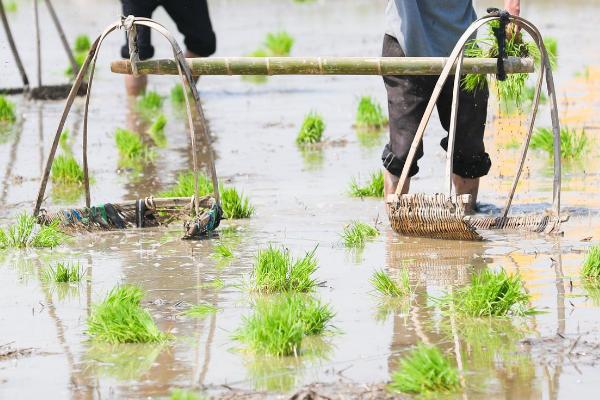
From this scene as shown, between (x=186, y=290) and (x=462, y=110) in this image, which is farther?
(x=462, y=110)

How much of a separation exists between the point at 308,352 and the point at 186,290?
1.06m

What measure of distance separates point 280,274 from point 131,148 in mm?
3994

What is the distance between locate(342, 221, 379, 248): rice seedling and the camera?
20.7ft

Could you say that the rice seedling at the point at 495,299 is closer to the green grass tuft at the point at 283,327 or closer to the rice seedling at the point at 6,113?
the green grass tuft at the point at 283,327

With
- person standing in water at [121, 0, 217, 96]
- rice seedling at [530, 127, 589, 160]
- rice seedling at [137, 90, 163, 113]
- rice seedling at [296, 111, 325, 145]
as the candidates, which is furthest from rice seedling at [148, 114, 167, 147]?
rice seedling at [530, 127, 589, 160]

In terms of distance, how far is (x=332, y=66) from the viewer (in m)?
6.29

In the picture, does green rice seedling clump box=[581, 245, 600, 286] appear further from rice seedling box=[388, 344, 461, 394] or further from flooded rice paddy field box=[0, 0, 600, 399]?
rice seedling box=[388, 344, 461, 394]

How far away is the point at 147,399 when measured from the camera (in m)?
4.12

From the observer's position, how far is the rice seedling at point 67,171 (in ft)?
27.1

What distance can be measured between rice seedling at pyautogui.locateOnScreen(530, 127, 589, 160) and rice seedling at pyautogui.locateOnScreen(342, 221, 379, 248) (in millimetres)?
2076

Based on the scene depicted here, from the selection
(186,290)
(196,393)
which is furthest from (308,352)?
(186,290)

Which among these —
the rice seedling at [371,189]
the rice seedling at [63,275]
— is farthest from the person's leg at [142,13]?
the rice seedling at [63,275]

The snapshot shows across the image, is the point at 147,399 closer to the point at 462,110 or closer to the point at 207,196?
the point at 207,196

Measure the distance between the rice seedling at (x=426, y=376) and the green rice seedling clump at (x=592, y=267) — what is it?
144 cm
